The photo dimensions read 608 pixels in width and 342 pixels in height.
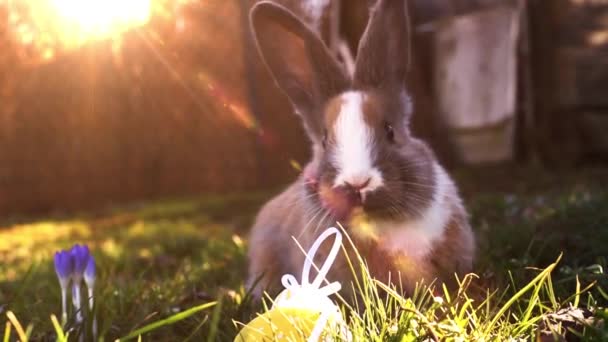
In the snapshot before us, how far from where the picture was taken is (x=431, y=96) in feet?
22.6

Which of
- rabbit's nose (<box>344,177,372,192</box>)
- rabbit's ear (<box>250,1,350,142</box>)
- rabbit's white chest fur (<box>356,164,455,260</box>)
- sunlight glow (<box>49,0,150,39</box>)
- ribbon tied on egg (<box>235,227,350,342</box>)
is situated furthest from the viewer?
sunlight glow (<box>49,0,150,39</box>)

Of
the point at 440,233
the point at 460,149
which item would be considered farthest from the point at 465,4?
the point at 440,233

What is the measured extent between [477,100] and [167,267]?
389 cm

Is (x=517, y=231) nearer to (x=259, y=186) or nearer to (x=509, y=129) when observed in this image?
(x=509, y=129)

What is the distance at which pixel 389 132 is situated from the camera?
7.75ft

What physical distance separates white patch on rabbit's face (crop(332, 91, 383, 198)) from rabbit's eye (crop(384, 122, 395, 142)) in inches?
3.7

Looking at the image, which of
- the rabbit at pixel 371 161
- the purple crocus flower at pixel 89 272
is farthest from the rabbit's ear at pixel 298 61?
the purple crocus flower at pixel 89 272

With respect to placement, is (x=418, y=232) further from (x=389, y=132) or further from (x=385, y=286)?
(x=385, y=286)

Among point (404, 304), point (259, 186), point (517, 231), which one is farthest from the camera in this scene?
point (259, 186)

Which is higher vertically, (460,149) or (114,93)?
(114,93)

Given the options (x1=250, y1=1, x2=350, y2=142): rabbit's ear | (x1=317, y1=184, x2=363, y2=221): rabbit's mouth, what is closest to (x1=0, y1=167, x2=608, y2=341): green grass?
(x1=317, y1=184, x2=363, y2=221): rabbit's mouth

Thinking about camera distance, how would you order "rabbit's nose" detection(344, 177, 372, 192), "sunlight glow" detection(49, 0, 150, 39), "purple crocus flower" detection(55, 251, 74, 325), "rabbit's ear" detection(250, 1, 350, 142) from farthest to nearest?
"sunlight glow" detection(49, 0, 150, 39), "rabbit's ear" detection(250, 1, 350, 142), "rabbit's nose" detection(344, 177, 372, 192), "purple crocus flower" detection(55, 251, 74, 325)

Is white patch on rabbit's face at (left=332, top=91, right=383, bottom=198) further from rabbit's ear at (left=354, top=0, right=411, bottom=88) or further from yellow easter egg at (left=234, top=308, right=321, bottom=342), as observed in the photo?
yellow easter egg at (left=234, top=308, right=321, bottom=342)

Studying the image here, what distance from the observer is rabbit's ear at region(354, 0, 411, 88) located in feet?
7.75
